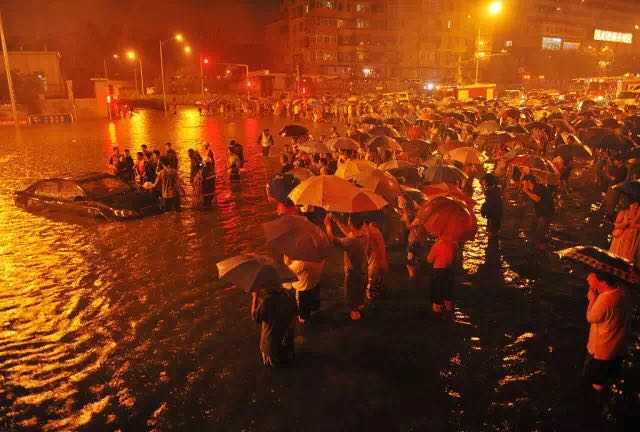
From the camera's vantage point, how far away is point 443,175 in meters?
9.20

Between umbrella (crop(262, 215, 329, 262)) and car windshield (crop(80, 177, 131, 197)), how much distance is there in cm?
839

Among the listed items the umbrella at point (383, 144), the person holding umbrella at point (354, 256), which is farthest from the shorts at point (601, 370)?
the umbrella at point (383, 144)

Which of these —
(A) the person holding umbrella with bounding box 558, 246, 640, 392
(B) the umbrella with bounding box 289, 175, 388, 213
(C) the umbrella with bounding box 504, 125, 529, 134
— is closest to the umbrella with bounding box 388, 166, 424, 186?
(B) the umbrella with bounding box 289, 175, 388, 213

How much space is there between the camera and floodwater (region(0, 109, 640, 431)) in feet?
17.0

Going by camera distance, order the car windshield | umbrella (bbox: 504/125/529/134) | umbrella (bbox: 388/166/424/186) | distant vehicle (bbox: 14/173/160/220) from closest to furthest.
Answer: umbrella (bbox: 388/166/424/186) < distant vehicle (bbox: 14/173/160/220) < the car windshield < umbrella (bbox: 504/125/529/134)

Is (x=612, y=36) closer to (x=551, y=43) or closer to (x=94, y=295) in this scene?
(x=551, y=43)

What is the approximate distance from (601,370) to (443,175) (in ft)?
15.8

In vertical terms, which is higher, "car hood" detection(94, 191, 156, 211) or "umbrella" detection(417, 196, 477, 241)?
"umbrella" detection(417, 196, 477, 241)

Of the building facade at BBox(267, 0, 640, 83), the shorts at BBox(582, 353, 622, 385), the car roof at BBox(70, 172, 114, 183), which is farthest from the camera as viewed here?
the building facade at BBox(267, 0, 640, 83)

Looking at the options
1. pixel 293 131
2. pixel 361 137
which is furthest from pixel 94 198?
pixel 361 137

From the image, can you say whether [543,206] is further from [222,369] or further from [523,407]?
[222,369]

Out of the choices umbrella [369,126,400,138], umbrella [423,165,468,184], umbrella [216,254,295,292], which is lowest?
umbrella [216,254,295,292]

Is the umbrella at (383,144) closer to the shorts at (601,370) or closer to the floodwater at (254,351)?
the floodwater at (254,351)

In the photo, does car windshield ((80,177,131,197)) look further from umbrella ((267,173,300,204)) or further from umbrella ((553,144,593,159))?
umbrella ((553,144,593,159))
